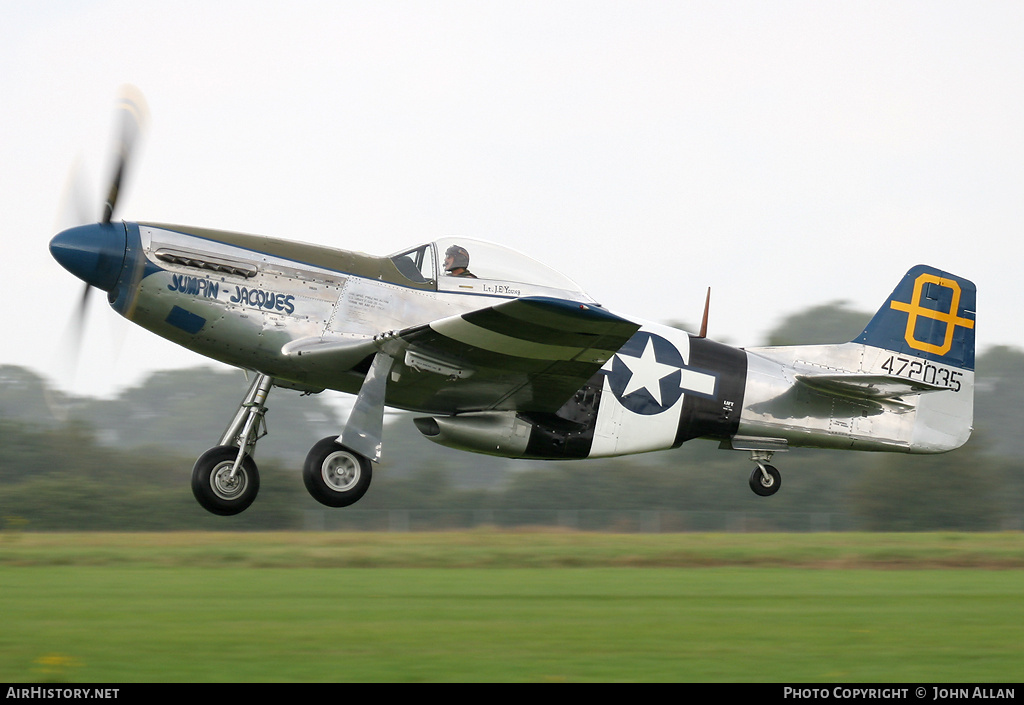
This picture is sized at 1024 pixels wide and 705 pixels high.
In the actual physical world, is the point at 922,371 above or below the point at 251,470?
above

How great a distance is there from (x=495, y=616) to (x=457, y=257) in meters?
3.41

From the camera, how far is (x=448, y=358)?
9.53 meters

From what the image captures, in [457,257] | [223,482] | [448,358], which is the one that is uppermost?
[457,257]

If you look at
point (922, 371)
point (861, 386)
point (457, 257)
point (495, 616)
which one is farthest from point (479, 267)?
point (922, 371)

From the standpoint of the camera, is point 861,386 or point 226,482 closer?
point 226,482

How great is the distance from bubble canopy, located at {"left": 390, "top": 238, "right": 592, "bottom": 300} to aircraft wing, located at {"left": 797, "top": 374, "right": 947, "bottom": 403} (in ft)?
10.0

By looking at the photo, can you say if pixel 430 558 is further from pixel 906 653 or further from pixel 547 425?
pixel 906 653

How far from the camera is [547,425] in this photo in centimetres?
1073

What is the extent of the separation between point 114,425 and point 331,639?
57.9 m

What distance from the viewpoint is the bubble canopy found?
10078 millimetres

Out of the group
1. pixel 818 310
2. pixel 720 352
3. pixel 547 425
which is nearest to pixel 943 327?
pixel 720 352

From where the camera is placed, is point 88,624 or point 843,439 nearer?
point 88,624

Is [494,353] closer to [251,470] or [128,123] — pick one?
[251,470]

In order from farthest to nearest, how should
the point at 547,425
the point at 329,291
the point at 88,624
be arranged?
the point at 547,425 < the point at 329,291 < the point at 88,624
